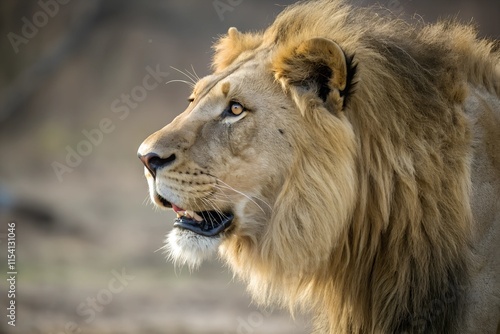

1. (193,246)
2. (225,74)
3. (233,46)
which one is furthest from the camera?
(233,46)

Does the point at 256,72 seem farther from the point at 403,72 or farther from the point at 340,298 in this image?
the point at 340,298

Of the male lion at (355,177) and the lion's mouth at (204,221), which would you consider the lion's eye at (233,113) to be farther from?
the lion's mouth at (204,221)

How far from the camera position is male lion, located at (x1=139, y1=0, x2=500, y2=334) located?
3055 mm

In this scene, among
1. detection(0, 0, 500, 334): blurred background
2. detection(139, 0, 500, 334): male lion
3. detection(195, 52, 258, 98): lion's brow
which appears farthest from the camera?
Answer: detection(0, 0, 500, 334): blurred background

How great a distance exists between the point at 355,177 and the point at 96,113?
993 cm

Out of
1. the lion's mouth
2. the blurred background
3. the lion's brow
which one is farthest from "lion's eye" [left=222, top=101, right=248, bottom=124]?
the blurred background

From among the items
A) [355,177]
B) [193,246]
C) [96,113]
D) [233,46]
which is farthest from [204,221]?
[96,113]

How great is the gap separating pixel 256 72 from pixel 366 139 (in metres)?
0.58

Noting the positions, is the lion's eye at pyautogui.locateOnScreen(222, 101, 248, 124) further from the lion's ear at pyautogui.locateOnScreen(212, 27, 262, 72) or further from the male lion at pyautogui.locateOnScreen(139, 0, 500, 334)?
the lion's ear at pyautogui.locateOnScreen(212, 27, 262, 72)

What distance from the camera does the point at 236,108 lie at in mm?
3281

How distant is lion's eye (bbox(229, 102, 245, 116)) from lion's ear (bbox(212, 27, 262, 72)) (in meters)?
0.45

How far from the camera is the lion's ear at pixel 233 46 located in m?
3.66

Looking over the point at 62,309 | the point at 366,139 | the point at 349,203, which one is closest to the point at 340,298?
the point at 349,203

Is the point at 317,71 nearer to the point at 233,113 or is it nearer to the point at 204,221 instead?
the point at 233,113
